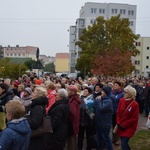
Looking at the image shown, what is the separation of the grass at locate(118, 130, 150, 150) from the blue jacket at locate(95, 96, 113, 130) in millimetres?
1675

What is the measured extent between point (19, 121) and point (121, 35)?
37.9m

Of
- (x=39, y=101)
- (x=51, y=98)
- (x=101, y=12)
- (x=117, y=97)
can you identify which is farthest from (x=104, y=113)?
(x=101, y=12)

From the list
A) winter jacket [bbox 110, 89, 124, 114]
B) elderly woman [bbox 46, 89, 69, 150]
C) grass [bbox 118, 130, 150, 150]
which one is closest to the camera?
elderly woman [bbox 46, 89, 69, 150]

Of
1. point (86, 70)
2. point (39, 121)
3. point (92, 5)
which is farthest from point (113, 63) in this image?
point (92, 5)

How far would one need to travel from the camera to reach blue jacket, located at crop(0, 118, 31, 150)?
4.02 metres

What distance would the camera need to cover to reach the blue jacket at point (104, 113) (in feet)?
25.1

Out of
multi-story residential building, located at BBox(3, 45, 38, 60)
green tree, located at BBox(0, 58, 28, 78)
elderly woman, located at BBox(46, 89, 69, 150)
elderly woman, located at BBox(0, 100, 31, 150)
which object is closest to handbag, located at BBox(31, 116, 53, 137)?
elderly woman, located at BBox(46, 89, 69, 150)

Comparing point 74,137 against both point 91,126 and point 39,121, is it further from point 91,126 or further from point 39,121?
point 39,121

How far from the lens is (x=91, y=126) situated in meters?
Result: 8.30

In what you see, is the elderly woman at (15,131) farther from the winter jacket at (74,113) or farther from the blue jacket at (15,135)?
the winter jacket at (74,113)

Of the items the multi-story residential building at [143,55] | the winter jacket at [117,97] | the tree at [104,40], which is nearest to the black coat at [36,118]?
the winter jacket at [117,97]

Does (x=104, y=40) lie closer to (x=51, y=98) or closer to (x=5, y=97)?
(x=51, y=98)

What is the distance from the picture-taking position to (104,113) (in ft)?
25.4

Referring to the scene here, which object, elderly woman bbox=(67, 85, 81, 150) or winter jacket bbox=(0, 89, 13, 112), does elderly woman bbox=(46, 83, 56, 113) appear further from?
winter jacket bbox=(0, 89, 13, 112)
